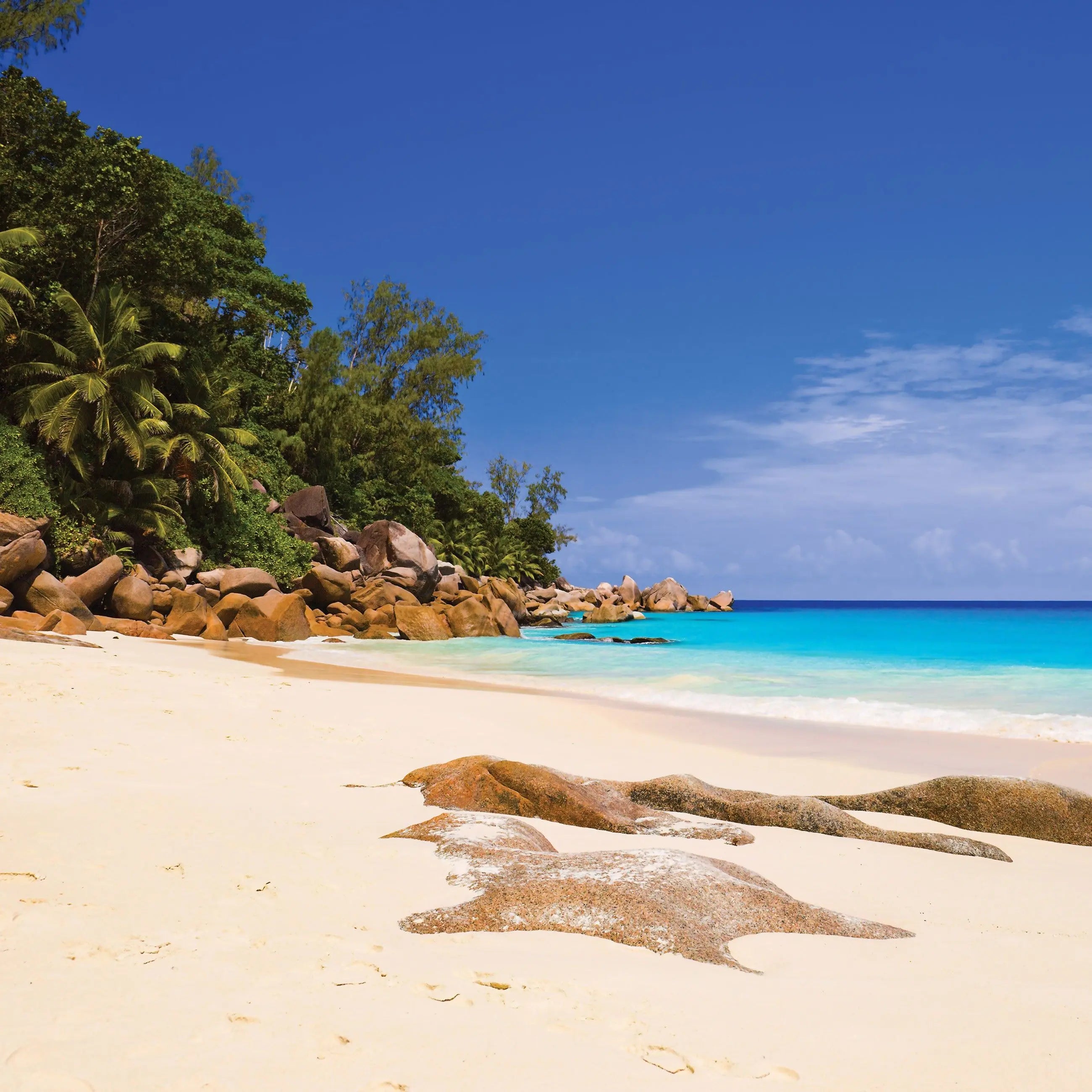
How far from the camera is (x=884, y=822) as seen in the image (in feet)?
20.8

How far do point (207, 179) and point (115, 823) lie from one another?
43.5 m

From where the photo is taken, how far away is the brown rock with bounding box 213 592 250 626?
874 inches

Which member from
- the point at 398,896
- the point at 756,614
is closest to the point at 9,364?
the point at 398,896

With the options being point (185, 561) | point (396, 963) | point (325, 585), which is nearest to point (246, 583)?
point (185, 561)

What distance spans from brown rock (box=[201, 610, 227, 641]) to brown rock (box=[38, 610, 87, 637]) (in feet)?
13.9

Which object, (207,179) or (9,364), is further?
(207,179)

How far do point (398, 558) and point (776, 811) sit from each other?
27.6m

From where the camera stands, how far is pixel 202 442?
84.7 ft

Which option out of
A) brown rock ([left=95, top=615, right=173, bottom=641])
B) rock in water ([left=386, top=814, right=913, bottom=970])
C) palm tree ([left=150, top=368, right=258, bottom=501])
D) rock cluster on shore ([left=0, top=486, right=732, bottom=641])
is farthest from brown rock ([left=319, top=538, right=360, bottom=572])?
rock in water ([left=386, top=814, right=913, bottom=970])

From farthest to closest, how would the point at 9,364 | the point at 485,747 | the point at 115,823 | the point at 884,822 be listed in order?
1. the point at 9,364
2. the point at 485,747
3. the point at 884,822
4. the point at 115,823

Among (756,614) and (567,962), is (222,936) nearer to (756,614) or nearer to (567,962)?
(567,962)

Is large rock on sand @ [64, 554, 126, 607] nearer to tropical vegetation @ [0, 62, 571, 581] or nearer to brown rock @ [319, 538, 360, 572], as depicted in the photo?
tropical vegetation @ [0, 62, 571, 581]

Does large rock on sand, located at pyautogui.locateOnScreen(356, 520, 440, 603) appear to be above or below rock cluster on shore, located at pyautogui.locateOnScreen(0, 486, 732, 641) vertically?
above

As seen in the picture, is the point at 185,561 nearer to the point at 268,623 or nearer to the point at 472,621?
the point at 268,623
